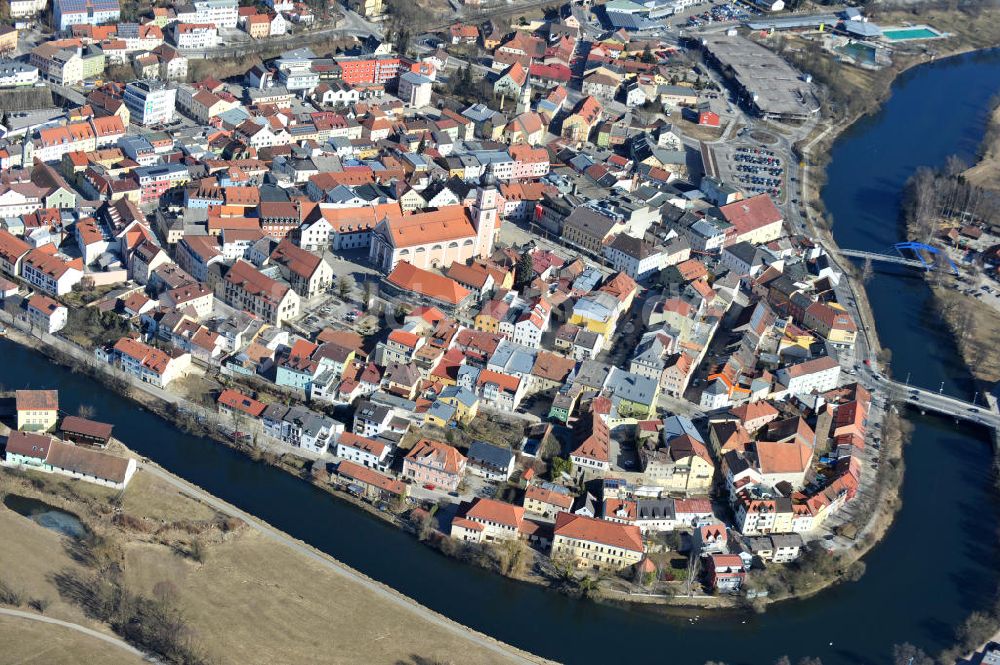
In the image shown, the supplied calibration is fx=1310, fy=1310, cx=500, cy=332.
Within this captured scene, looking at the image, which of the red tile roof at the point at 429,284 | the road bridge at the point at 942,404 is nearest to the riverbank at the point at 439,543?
the red tile roof at the point at 429,284

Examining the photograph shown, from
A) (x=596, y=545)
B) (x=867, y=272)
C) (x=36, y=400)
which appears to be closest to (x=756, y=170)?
(x=867, y=272)

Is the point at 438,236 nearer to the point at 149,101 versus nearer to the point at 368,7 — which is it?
the point at 149,101

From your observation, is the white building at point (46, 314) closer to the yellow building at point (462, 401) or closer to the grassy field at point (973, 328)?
the yellow building at point (462, 401)

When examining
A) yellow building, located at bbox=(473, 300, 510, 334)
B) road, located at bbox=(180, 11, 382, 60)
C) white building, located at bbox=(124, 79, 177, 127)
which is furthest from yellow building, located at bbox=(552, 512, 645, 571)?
road, located at bbox=(180, 11, 382, 60)

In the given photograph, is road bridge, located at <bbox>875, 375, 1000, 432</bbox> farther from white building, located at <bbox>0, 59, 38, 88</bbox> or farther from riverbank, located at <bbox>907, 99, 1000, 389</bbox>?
white building, located at <bbox>0, 59, 38, 88</bbox>

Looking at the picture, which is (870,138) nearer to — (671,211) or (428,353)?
(671,211)

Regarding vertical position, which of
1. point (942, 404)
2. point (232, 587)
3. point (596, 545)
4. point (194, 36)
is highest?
point (194, 36)
